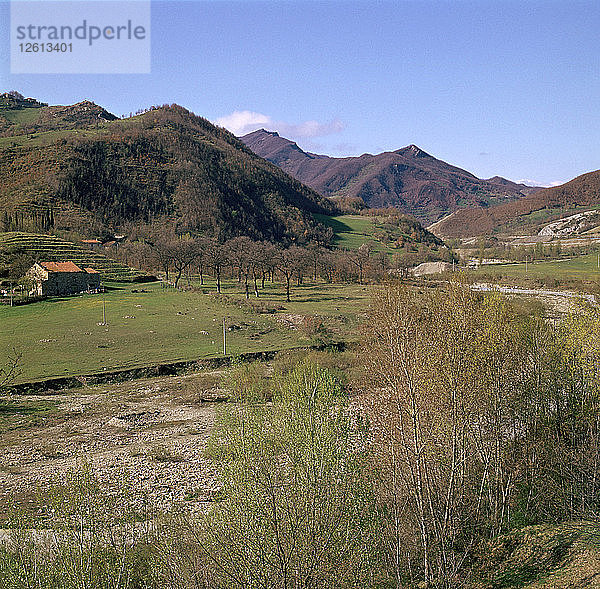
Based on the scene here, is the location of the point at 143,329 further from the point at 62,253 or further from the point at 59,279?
the point at 62,253

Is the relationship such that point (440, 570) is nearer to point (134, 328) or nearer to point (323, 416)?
point (323, 416)

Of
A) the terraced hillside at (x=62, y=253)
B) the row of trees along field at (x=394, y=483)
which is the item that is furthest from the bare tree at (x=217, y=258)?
the row of trees along field at (x=394, y=483)

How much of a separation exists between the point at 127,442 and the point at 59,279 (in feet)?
163

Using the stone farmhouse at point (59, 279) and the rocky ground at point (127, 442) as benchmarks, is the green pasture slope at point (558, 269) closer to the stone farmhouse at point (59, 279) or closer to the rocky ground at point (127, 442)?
the stone farmhouse at point (59, 279)

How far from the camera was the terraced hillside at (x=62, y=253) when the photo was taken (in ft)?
282

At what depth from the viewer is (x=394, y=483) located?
15773 millimetres

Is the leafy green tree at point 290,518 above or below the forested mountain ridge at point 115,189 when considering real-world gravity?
below

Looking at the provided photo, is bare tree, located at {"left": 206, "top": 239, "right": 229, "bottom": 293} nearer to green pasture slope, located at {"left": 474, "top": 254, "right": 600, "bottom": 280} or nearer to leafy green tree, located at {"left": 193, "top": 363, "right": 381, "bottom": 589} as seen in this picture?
green pasture slope, located at {"left": 474, "top": 254, "right": 600, "bottom": 280}

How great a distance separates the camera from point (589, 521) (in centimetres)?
1812

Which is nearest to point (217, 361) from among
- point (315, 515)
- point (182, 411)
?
point (182, 411)

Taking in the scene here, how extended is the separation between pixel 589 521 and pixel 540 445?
→ 3400 millimetres

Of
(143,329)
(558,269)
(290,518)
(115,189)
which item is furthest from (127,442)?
(115,189)

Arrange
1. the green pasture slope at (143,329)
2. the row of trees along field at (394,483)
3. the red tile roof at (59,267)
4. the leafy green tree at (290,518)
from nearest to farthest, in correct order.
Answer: the leafy green tree at (290,518)
the row of trees along field at (394,483)
the green pasture slope at (143,329)
the red tile roof at (59,267)

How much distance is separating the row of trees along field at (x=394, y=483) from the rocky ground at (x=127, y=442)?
3799 millimetres
